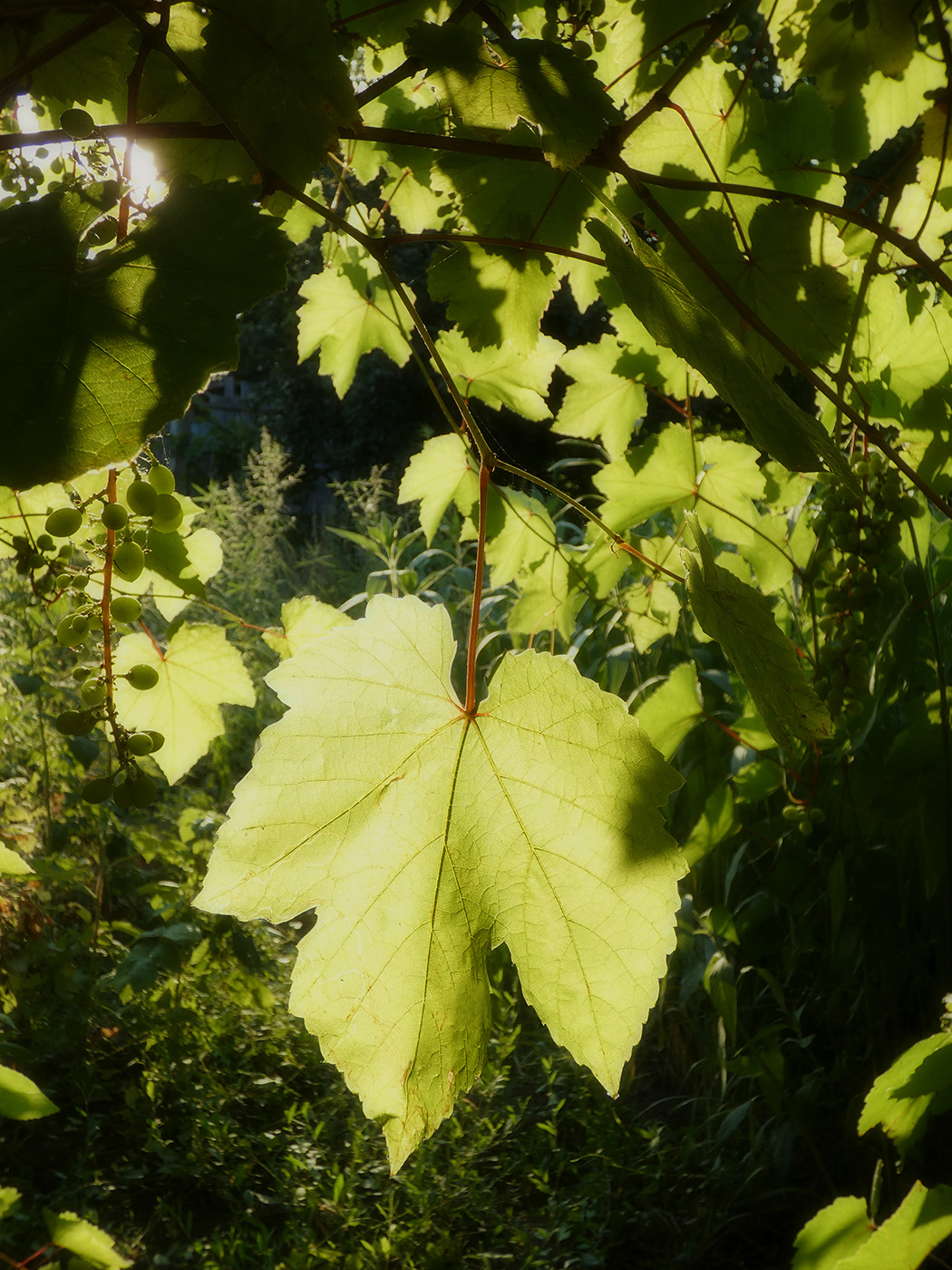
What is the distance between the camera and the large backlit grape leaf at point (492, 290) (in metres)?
0.94

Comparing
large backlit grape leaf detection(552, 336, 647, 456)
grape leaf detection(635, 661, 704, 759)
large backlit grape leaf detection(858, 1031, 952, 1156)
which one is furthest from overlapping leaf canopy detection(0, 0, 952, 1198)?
grape leaf detection(635, 661, 704, 759)

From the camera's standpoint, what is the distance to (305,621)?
1.04m

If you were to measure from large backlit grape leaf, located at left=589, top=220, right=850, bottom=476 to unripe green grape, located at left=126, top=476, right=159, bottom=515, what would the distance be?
1.08ft

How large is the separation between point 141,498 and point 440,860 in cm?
31

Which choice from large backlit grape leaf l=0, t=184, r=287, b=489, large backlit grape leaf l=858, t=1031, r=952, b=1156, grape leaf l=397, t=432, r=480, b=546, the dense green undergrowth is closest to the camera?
large backlit grape leaf l=0, t=184, r=287, b=489

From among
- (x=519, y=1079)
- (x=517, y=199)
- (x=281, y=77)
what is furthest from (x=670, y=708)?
(x=519, y=1079)

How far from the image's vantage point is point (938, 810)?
162 cm

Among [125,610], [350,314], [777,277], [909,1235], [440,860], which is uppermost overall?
[350,314]

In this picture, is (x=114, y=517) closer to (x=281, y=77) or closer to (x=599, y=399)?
(x=281, y=77)

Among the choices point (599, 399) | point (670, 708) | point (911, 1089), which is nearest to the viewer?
point (911, 1089)

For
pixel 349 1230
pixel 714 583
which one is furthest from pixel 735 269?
pixel 349 1230

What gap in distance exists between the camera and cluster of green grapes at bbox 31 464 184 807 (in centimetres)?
65

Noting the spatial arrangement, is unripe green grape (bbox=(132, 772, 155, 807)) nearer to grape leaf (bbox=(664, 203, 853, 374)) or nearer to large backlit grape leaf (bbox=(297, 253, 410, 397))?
grape leaf (bbox=(664, 203, 853, 374))

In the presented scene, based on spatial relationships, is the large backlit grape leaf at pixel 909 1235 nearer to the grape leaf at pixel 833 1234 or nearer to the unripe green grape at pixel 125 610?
the grape leaf at pixel 833 1234
